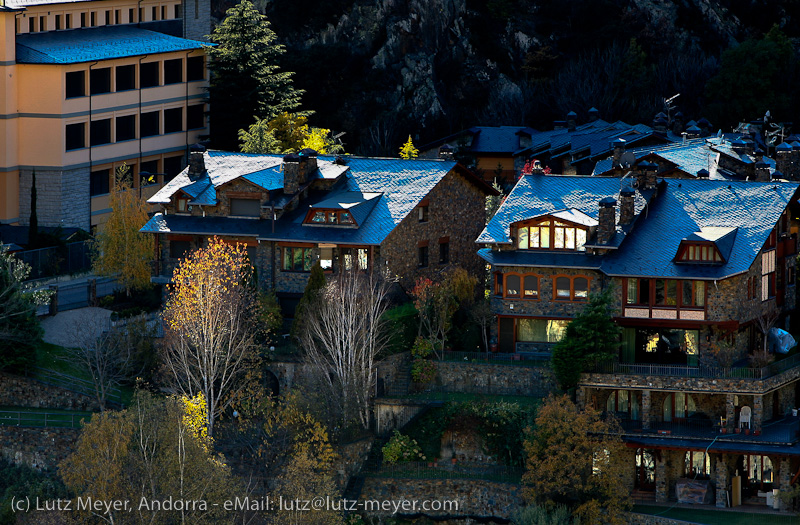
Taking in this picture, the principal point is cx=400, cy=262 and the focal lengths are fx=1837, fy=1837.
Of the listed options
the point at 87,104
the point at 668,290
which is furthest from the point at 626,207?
the point at 87,104

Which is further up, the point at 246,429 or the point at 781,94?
the point at 781,94

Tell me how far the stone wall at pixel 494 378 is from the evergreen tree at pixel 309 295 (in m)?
6.89

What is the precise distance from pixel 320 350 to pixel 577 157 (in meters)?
35.4

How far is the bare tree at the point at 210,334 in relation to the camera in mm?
86000

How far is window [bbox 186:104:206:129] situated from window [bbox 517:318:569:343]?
4005cm

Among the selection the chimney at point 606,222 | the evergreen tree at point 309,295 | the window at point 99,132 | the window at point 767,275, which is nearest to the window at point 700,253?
the window at point 767,275

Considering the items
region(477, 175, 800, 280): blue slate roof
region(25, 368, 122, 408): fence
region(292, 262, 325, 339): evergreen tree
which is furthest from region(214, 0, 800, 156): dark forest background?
region(25, 368, 122, 408): fence

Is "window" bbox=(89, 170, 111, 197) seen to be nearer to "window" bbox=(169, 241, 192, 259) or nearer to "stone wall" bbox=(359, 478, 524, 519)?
"window" bbox=(169, 241, 192, 259)

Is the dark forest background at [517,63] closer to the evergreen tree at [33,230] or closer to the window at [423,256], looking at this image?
the evergreen tree at [33,230]

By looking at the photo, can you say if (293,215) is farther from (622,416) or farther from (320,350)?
(622,416)

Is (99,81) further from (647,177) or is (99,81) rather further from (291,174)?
(647,177)

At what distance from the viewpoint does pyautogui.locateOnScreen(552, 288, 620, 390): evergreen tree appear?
84.6 metres

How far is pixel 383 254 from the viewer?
303ft

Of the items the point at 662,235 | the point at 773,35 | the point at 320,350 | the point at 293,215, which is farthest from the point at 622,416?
the point at 773,35
